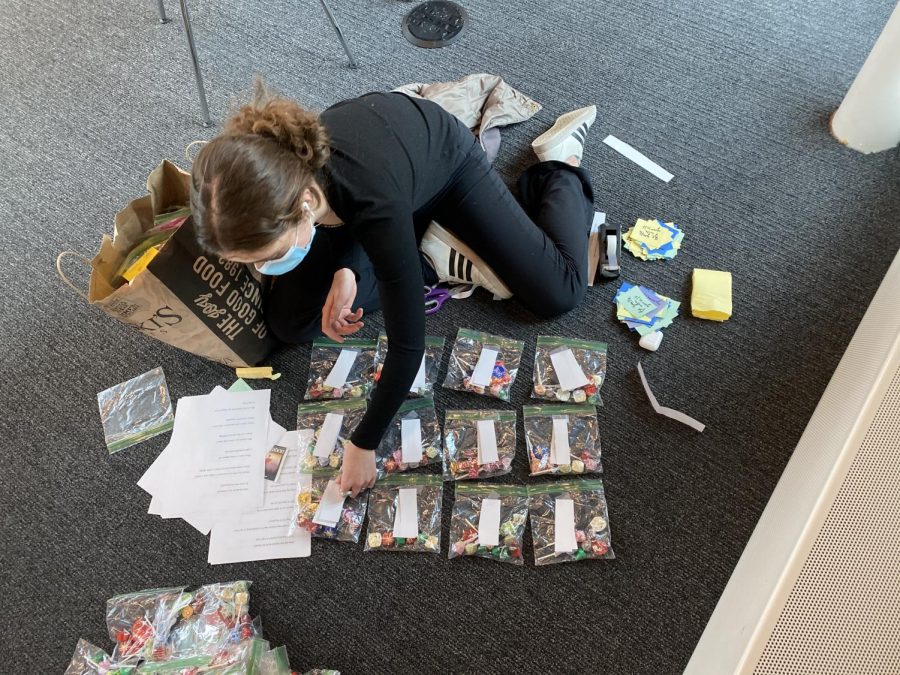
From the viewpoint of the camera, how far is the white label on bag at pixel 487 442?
4.89 feet

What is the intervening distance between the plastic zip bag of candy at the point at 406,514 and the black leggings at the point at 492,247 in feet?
1.44

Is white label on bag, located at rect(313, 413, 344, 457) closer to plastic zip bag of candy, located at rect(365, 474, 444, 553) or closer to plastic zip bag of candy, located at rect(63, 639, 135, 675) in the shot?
plastic zip bag of candy, located at rect(365, 474, 444, 553)

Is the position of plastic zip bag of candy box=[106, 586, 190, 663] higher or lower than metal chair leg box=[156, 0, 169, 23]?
lower

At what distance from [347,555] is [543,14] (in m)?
1.77

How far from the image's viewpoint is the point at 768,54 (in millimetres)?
1971

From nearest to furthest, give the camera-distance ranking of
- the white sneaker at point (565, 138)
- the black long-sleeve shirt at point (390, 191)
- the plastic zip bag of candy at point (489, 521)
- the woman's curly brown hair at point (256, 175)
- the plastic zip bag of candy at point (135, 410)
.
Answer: the woman's curly brown hair at point (256, 175) → the black long-sleeve shirt at point (390, 191) → the plastic zip bag of candy at point (489, 521) → the plastic zip bag of candy at point (135, 410) → the white sneaker at point (565, 138)

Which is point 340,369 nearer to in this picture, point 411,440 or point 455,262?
point 411,440

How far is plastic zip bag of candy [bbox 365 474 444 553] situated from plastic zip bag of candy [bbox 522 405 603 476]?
234 mm

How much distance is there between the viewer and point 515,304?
5.56ft

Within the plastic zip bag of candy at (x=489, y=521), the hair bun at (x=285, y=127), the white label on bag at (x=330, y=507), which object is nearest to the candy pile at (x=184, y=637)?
the white label on bag at (x=330, y=507)

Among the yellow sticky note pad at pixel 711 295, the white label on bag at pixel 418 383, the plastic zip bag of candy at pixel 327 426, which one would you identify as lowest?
the plastic zip bag of candy at pixel 327 426

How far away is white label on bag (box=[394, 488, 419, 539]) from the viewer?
1.43 meters

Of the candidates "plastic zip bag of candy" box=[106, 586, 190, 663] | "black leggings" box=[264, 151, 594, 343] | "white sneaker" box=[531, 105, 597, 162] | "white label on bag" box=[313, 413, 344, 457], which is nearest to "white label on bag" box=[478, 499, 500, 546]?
"white label on bag" box=[313, 413, 344, 457]

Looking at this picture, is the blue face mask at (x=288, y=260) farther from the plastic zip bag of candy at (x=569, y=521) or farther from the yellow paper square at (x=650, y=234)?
the yellow paper square at (x=650, y=234)
